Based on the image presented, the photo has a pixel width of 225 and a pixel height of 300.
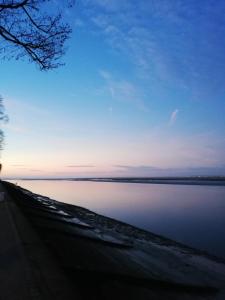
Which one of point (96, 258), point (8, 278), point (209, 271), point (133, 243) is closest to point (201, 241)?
point (133, 243)

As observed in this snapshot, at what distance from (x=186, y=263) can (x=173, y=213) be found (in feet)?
39.1

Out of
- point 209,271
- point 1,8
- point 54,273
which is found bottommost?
point 209,271

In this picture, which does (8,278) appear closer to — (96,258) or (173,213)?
(96,258)

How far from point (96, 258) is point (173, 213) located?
540 inches

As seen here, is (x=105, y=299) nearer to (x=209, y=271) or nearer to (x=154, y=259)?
(x=209, y=271)

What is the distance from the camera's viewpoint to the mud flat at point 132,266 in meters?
6.34

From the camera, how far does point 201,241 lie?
13.8m

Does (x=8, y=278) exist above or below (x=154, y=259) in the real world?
above

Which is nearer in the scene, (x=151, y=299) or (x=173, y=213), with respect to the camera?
(x=151, y=299)

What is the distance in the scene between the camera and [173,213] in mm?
22406

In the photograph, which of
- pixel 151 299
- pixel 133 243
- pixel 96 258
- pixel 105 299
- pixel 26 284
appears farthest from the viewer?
pixel 133 243

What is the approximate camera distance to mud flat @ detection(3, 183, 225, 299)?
634 cm

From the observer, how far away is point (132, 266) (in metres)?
9.45

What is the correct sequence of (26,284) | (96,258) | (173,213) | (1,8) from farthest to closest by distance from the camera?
(173,213), (96,258), (1,8), (26,284)
